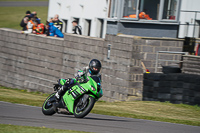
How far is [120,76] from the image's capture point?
1631cm

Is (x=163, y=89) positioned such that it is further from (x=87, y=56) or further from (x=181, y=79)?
(x=87, y=56)

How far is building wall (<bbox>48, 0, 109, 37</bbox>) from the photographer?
27369mm

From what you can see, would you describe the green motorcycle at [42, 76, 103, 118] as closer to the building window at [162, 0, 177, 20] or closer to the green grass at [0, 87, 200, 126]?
the green grass at [0, 87, 200, 126]

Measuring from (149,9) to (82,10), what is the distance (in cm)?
1304

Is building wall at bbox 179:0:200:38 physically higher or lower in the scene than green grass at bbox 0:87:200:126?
higher

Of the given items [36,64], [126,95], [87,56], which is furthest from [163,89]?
[36,64]

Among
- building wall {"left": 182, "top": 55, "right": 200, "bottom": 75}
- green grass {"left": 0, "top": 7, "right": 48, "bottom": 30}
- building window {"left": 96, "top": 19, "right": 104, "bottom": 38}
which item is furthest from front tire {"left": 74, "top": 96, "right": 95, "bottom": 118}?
green grass {"left": 0, "top": 7, "right": 48, "bottom": 30}

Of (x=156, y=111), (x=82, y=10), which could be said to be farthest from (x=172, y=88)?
(x=82, y=10)

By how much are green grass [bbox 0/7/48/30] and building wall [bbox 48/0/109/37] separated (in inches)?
408

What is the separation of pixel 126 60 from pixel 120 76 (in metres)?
0.71

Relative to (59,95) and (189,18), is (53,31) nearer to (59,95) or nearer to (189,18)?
(189,18)

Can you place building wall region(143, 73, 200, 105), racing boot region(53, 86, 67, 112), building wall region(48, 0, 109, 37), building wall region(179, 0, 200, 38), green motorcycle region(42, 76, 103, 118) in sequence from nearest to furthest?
green motorcycle region(42, 76, 103, 118)
racing boot region(53, 86, 67, 112)
building wall region(143, 73, 200, 105)
building wall region(179, 0, 200, 38)
building wall region(48, 0, 109, 37)

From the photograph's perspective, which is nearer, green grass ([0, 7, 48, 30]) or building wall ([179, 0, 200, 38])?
building wall ([179, 0, 200, 38])

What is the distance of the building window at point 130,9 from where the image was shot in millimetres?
17344
